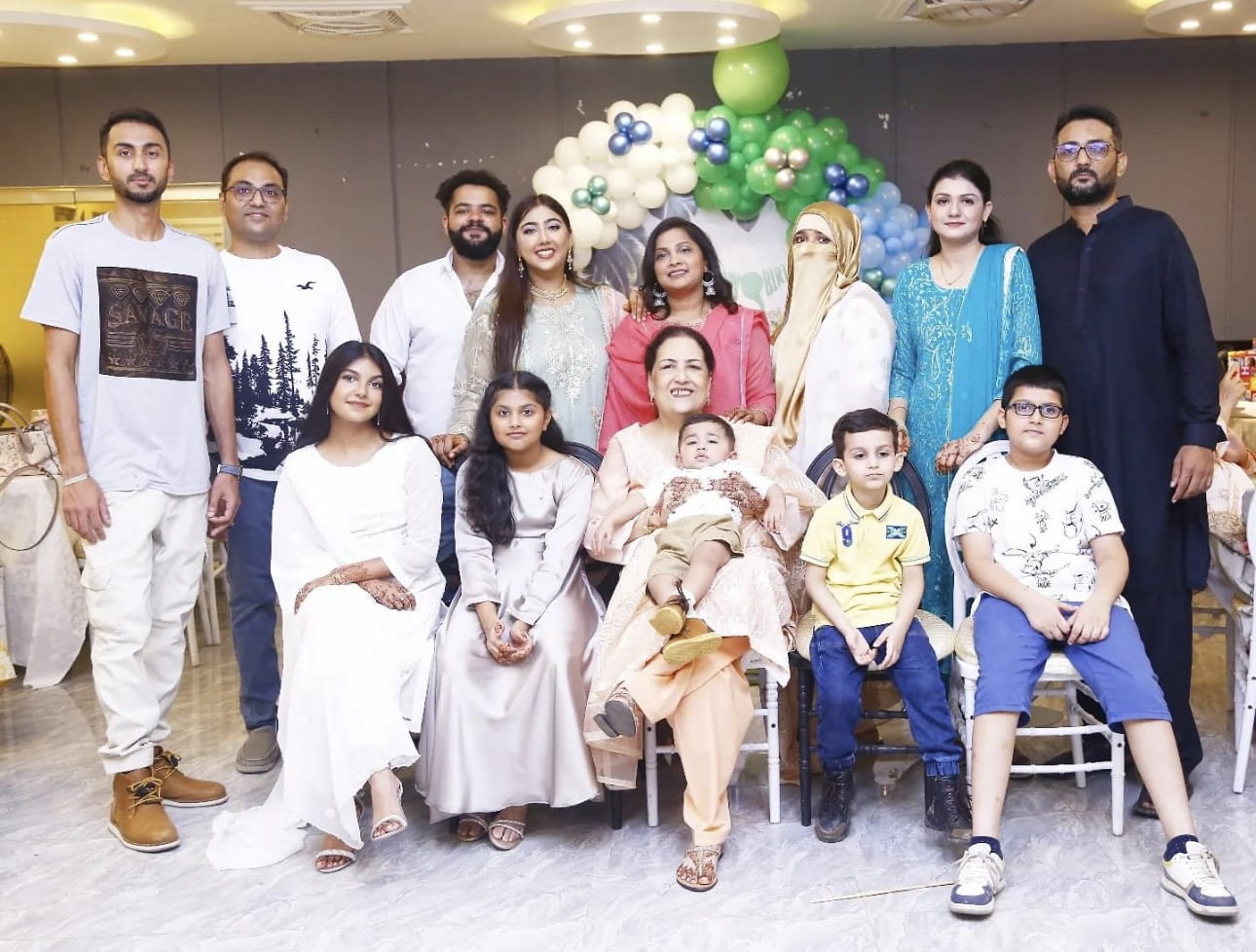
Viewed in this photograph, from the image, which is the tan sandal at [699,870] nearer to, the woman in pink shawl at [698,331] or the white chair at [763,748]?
the white chair at [763,748]

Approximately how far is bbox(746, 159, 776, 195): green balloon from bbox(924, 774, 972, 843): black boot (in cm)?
380

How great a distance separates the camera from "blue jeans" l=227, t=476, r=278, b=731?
3.49m

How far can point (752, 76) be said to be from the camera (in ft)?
19.4

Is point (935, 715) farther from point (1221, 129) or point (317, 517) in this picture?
point (1221, 129)

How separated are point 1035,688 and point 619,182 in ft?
12.6

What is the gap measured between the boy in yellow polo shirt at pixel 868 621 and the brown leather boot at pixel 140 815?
164 cm

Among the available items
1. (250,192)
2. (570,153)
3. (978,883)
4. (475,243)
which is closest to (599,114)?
(570,153)

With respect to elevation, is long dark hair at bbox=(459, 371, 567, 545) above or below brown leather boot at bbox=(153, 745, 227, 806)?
above

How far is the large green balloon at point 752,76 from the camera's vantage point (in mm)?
5934

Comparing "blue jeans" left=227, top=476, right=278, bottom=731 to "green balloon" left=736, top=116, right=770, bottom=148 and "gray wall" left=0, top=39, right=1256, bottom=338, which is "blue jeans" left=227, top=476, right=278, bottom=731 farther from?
"gray wall" left=0, top=39, right=1256, bottom=338

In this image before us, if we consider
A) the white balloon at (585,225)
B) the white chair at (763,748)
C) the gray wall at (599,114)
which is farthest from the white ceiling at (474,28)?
the white chair at (763,748)

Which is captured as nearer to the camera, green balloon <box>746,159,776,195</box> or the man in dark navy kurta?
the man in dark navy kurta

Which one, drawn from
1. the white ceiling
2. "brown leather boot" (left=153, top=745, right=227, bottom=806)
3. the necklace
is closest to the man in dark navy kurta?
the necklace

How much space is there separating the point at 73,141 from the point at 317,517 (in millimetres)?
4958
